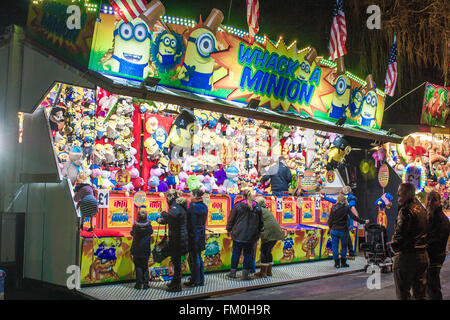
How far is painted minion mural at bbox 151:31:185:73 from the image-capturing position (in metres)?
8.84

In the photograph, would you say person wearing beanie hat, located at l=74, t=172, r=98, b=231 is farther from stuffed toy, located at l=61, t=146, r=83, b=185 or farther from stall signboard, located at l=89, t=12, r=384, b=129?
stall signboard, located at l=89, t=12, r=384, b=129

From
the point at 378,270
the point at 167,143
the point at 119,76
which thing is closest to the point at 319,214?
the point at 378,270

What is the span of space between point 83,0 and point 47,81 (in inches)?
68.4

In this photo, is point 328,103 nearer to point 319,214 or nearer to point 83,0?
point 319,214

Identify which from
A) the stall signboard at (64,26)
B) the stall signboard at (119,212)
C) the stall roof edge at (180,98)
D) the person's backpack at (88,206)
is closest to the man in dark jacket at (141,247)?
the person's backpack at (88,206)

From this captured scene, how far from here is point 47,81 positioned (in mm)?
8805

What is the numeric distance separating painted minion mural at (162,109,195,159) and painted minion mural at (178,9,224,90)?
6.22ft

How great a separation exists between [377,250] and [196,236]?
4798 millimetres

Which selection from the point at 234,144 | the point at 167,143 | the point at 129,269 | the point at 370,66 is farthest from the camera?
the point at 370,66

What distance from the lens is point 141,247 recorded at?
28.1ft

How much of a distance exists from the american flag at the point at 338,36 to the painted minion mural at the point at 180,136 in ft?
11.6

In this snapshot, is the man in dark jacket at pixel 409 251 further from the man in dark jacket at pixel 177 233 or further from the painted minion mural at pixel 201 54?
the painted minion mural at pixel 201 54

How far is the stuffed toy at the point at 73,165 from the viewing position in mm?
9273

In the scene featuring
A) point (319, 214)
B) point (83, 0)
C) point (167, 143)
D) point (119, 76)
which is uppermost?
point (83, 0)
